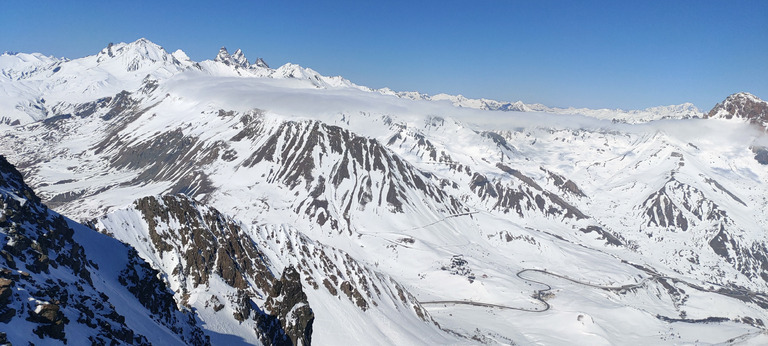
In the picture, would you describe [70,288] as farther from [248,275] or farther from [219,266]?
[248,275]

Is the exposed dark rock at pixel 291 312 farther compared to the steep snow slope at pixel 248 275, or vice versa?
the steep snow slope at pixel 248 275

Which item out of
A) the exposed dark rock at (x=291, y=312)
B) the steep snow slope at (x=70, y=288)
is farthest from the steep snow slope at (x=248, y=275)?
the steep snow slope at (x=70, y=288)

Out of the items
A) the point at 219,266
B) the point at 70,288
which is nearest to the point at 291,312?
the point at 219,266

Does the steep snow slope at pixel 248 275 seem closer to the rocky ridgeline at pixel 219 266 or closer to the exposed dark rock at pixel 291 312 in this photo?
the rocky ridgeline at pixel 219 266

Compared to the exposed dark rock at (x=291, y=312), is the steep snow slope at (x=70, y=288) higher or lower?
higher

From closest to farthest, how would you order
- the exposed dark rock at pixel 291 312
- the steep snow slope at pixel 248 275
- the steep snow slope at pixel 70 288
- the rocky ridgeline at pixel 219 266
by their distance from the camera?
the steep snow slope at pixel 70 288 → the exposed dark rock at pixel 291 312 → the rocky ridgeline at pixel 219 266 → the steep snow slope at pixel 248 275

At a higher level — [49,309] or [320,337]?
[49,309]

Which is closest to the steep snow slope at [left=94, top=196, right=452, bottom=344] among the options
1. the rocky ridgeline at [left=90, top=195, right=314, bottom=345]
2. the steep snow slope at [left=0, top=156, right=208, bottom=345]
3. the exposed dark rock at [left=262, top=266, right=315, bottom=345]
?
the rocky ridgeline at [left=90, top=195, right=314, bottom=345]

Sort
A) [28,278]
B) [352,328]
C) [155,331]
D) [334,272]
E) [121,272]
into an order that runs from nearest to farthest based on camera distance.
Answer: [28,278] → [155,331] → [121,272] → [352,328] → [334,272]

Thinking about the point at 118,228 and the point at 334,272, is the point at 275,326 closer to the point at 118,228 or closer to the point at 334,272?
the point at 118,228

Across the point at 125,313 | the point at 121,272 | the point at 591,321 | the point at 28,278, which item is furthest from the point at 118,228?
the point at 591,321

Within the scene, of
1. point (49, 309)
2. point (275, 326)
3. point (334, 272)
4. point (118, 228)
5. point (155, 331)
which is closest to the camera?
point (49, 309)
